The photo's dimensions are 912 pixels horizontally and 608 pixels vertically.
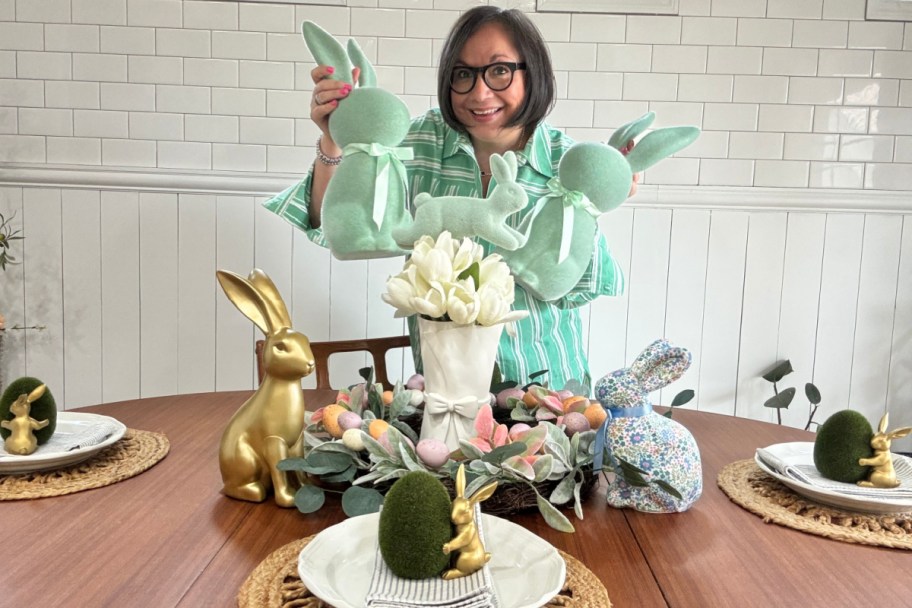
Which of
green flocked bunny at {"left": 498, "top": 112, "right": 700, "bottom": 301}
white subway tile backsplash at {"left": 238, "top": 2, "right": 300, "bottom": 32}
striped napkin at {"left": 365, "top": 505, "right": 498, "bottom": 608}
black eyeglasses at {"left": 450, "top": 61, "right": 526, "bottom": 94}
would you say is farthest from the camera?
white subway tile backsplash at {"left": 238, "top": 2, "right": 300, "bottom": 32}

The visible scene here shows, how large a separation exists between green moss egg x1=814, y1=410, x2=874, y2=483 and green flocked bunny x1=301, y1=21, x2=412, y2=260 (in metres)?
0.66

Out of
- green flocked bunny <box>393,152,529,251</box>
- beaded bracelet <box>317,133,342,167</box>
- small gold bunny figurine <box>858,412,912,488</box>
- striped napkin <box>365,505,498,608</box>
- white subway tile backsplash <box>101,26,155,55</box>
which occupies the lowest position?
striped napkin <box>365,505,498,608</box>

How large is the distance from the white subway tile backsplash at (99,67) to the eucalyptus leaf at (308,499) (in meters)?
1.74

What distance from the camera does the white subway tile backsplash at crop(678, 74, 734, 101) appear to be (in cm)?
207

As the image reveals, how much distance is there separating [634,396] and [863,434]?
0.30 m

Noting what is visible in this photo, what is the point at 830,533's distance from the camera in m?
0.76

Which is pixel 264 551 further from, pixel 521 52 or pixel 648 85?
pixel 648 85

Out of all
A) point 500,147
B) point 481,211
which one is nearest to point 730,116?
point 500,147

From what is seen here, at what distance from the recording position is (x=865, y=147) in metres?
2.11

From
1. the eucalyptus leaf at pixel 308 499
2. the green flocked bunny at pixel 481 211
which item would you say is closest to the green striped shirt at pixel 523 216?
the green flocked bunny at pixel 481 211

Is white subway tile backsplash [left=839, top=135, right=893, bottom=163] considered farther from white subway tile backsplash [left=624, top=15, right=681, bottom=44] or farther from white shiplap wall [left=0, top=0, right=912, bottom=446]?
white subway tile backsplash [left=624, top=15, right=681, bottom=44]

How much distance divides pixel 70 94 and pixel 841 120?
2.26m

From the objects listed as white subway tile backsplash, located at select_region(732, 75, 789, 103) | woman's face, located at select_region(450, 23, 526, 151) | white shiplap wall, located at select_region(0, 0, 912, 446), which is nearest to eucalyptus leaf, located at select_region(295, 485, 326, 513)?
woman's face, located at select_region(450, 23, 526, 151)

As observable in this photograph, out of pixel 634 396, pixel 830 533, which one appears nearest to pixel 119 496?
pixel 634 396
